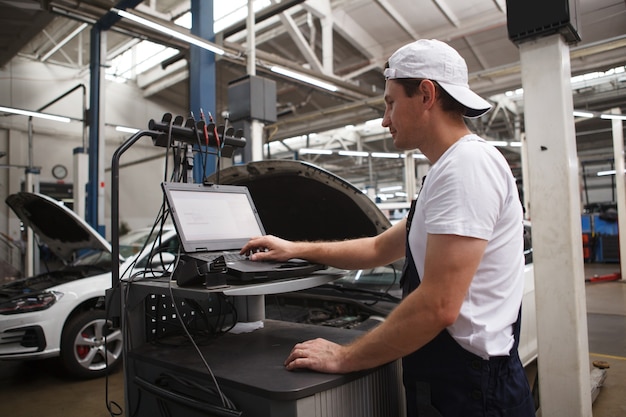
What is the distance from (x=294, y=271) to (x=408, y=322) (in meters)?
0.42

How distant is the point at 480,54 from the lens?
810cm

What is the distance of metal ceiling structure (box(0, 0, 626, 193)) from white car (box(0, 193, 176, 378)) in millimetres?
2691

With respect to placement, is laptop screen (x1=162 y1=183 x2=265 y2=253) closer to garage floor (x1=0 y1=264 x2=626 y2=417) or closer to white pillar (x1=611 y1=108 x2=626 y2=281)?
garage floor (x1=0 y1=264 x2=626 y2=417)

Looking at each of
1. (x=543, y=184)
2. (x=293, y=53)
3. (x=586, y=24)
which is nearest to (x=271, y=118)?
(x=543, y=184)

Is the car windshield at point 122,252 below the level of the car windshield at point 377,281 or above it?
above

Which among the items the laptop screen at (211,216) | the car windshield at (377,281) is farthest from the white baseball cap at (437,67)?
the car windshield at (377,281)

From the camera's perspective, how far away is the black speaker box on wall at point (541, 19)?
6.33 ft

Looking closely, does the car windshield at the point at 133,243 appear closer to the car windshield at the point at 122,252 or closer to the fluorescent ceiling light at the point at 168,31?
the car windshield at the point at 122,252

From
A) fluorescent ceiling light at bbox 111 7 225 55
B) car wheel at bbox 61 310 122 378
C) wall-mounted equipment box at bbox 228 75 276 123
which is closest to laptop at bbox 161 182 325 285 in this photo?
car wheel at bbox 61 310 122 378

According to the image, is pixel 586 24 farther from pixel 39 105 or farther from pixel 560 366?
pixel 39 105

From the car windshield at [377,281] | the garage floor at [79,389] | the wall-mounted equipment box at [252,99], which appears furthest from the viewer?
the wall-mounted equipment box at [252,99]

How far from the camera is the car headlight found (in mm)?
3344

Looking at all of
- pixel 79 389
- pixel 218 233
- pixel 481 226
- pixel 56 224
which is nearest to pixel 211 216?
pixel 218 233

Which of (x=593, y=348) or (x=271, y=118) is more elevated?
(x=271, y=118)
